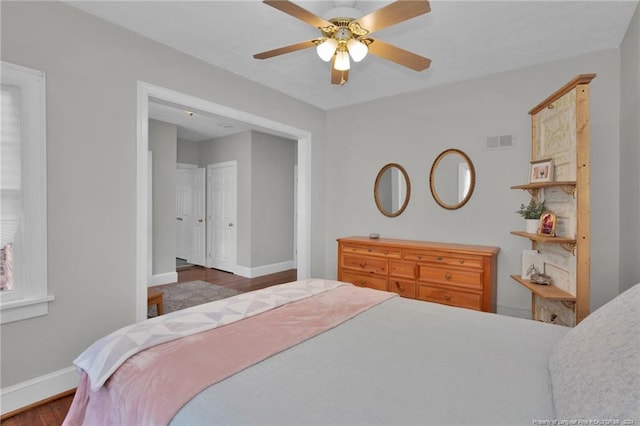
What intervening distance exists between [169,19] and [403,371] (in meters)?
2.83

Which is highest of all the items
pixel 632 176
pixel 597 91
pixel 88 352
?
pixel 597 91

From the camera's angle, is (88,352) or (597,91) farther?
(597,91)

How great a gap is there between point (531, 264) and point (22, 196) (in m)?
3.94

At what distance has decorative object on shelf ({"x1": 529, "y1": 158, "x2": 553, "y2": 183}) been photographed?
267 cm

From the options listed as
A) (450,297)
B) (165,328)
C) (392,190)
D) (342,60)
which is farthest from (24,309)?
(392,190)

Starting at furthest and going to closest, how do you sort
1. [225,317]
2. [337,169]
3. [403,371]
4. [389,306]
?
[337,169] < [389,306] < [225,317] < [403,371]

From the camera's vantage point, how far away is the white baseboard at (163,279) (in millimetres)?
5169

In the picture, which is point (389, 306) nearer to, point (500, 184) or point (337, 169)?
point (500, 184)

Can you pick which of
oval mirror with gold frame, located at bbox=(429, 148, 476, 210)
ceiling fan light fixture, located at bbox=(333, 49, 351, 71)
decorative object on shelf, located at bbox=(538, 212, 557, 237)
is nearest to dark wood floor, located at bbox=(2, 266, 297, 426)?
ceiling fan light fixture, located at bbox=(333, 49, 351, 71)

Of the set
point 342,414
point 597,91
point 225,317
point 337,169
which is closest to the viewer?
point 342,414

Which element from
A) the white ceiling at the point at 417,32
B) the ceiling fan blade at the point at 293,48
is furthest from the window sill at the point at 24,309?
the ceiling fan blade at the point at 293,48

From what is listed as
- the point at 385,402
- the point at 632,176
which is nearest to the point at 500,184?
the point at 632,176

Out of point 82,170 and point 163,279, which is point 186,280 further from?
point 82,170

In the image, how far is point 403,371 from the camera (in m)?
1.23
